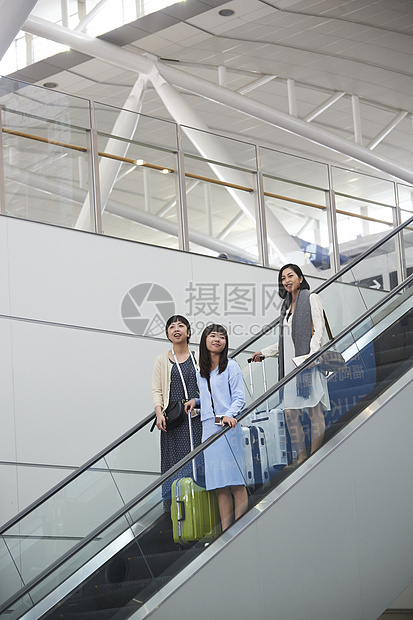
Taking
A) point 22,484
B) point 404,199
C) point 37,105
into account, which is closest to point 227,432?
point 22,484

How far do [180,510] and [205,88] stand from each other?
36.0 ft

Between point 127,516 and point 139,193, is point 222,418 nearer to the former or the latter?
point 127,516

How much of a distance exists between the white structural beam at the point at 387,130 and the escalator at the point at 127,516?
36.5 ft

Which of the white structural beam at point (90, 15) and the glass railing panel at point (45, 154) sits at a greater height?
the white structural beam at point (90, 15)

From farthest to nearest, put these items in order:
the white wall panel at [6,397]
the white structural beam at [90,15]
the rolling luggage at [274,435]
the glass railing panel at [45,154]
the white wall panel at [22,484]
Result: the white structural beam at [90,15], the glass railing panel at [45,154], the white wall panel at [6,397], the white wall panel at [22,484], the rolling luggage at [274,435]

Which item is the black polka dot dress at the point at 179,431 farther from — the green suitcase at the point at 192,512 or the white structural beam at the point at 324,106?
the white structural beam at the point at 324,106

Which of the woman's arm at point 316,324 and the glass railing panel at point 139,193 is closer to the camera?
the woman's arm at point 316,324

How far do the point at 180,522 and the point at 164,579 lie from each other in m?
0.42

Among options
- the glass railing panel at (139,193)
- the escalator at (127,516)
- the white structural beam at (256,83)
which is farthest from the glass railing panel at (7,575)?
the white structural beam at (256,83)

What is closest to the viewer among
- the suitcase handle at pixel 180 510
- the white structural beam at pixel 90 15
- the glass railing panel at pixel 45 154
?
the suitcase handle at pixel 180 510

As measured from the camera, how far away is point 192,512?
649 cm

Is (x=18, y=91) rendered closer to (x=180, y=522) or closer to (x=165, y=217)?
(x=165, y=217)

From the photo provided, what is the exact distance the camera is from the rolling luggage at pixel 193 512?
6441 mm

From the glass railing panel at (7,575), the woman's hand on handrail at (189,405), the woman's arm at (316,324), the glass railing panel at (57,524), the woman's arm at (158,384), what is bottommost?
the glass railing panel at (7,575)
